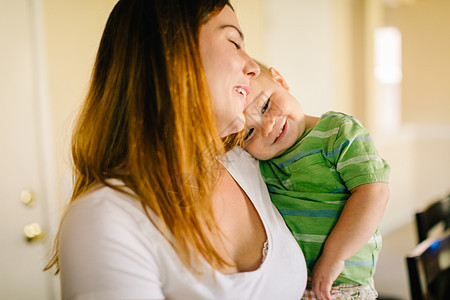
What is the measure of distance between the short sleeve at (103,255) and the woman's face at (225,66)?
276 mm

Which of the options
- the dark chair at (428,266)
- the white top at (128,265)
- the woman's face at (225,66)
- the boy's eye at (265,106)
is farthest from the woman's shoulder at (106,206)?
the dark chair at (428,266)

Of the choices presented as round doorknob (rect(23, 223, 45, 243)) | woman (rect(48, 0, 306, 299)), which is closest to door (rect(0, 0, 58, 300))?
round doorknob (rect(23, 223, 45, 243))

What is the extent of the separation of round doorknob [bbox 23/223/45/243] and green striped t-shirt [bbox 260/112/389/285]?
1.34 metres

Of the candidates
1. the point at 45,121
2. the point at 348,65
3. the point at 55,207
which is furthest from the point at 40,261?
the point at 348,65

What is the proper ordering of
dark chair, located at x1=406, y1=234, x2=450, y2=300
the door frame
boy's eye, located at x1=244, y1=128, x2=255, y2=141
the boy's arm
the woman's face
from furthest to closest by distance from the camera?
1. the door frame
2. dark chair, located at x1=406, y1=234, x2=450, y2=300
3. boy's eye, located at x1=244, y1=128, x2=255, y2=141
4. the boy's arm
5. the woman's face

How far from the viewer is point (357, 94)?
15.9ft

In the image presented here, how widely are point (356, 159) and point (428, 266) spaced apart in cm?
63

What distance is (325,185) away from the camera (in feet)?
3.42

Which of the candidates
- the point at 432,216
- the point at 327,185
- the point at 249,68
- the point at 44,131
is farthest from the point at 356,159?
the point at 44,131

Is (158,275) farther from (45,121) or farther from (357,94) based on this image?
(357,94)

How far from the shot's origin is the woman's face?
827 millimetres

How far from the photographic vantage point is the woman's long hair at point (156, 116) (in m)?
0.76

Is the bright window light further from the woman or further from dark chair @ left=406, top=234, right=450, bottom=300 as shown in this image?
the woman

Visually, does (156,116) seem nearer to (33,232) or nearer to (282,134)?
(282,134)
